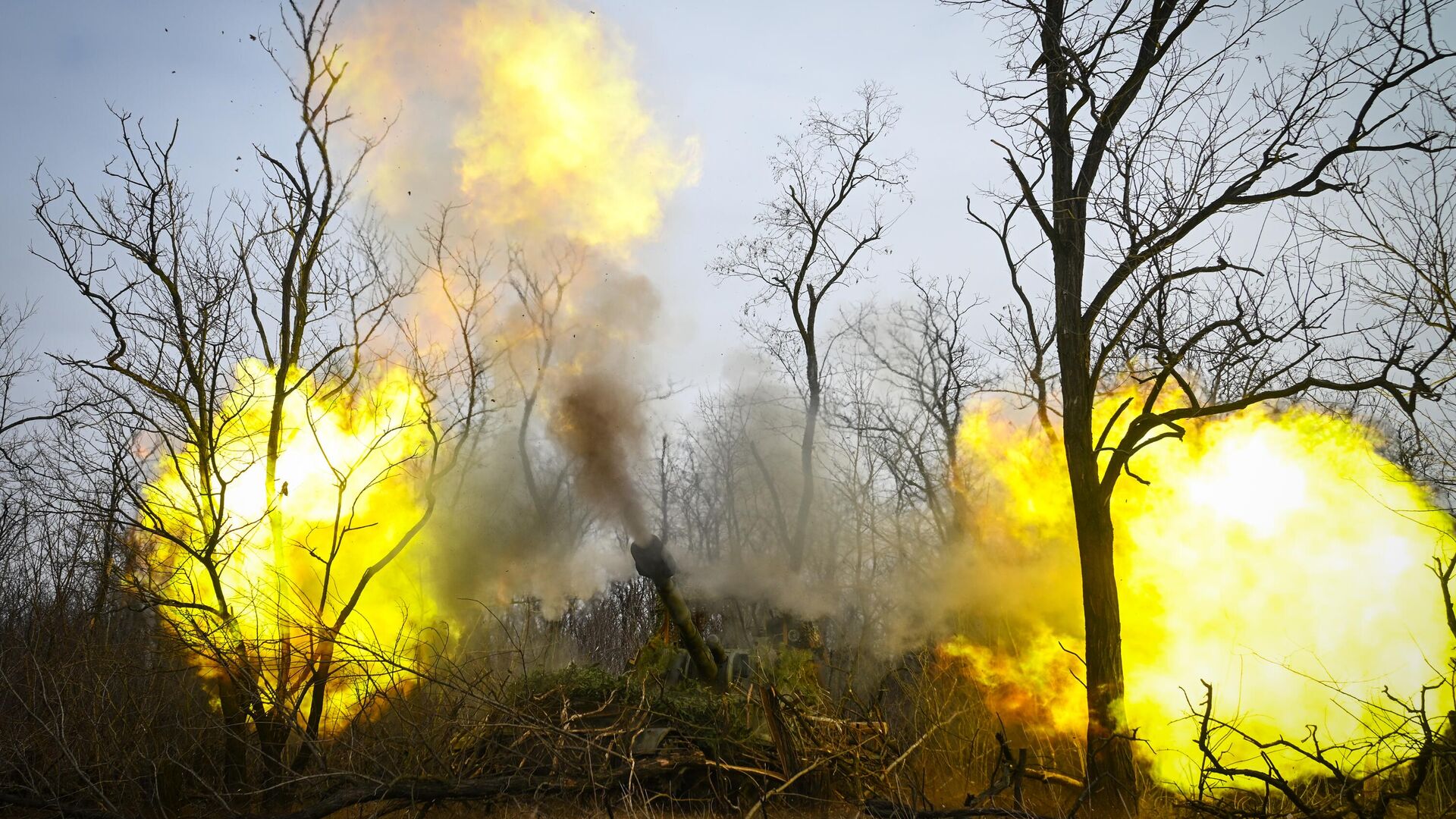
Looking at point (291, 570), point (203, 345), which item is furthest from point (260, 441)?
point (291, 570)

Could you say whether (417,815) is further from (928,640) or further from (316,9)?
(928,640)

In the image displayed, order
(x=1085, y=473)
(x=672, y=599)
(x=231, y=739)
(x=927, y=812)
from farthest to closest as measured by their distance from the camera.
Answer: (x=672, y=599), (x=231, y=739), (x=1085, y=473), (x=927, y=812)

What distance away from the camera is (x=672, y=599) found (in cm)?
1088

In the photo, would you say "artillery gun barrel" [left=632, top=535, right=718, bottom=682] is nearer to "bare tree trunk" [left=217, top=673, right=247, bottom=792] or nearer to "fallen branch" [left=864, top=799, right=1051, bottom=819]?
"fallen branch" [left=864, top=799, right=1051, bottom=819]

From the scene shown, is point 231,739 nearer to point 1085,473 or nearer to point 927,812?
point 927,812

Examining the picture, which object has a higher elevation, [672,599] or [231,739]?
[672,599]

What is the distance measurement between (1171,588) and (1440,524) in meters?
2.89

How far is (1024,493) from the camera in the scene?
1697 centimetres

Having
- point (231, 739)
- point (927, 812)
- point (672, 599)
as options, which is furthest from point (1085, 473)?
point (231, 739)

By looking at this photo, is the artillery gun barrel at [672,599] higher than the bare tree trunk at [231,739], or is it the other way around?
the artillery gun barrel at [672,599]

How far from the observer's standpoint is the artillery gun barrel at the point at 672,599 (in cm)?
1031

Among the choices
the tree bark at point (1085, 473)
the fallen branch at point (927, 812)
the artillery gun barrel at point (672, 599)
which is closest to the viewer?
the fallen branch at point (927, 812)

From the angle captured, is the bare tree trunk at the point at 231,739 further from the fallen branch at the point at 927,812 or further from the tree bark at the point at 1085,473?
the tree bark at the point at 1085,473

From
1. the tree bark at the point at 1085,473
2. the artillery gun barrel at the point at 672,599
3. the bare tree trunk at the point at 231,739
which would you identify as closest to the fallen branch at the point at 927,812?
the tree bark at the point at 1085,473
